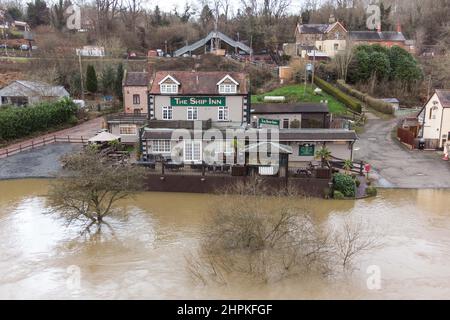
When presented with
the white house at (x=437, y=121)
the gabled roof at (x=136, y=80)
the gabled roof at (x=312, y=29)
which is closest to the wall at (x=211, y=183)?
the white house at (x=437, y=121)

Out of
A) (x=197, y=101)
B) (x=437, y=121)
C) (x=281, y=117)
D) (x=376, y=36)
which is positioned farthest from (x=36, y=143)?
(x=376, y=36)

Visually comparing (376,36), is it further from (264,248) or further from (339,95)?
(264,248)

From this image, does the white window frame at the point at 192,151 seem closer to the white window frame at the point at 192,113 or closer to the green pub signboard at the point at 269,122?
the white window frame at the point at 192,113
